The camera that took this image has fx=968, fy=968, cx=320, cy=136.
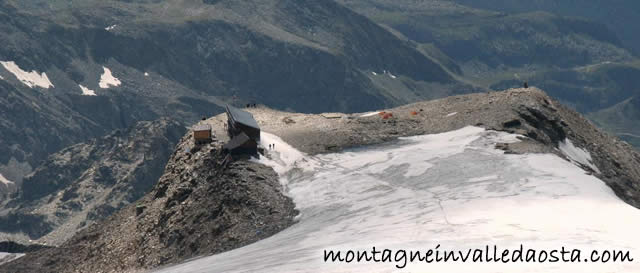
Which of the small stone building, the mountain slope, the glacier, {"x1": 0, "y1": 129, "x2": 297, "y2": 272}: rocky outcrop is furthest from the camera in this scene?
the small stone building

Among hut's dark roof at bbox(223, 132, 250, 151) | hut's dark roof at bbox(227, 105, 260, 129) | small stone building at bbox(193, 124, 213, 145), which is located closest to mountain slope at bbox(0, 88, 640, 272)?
small stone building at bbox(193, 124, 213, 145)

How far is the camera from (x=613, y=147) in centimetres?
12425

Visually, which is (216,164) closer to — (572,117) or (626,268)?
(572,117)

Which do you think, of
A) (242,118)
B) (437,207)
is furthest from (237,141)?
(437,207)

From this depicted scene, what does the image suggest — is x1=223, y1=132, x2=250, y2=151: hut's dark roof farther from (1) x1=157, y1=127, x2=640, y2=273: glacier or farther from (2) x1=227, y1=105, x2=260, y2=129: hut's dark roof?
(2) x1=227, y1=105, x2=260, y2=129: hut's dark roof

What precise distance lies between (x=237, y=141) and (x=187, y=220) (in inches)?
507

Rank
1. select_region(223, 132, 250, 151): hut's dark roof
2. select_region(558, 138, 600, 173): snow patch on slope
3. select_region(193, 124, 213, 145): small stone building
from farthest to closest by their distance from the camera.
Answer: select_region(193, 124, 213, 145): small stone building
select_region(558, 138, 600, 173): snow patch on slope
select_region(223, 132, 250, 151): hut's dark roof

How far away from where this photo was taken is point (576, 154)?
11331cm

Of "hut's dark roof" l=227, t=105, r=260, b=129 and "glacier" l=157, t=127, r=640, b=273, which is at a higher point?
"hut's dark roof" l=227, t=105, r=260, b=129

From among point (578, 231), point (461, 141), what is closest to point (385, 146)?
point (461, 141)

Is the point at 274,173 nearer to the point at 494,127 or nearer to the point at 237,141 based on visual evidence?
the point at 237,141

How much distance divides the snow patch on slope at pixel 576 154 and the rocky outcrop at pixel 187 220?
113 feet

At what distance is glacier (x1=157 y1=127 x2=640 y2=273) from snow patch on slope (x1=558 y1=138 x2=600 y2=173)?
0.86 meters

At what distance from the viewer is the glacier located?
2613 inches
